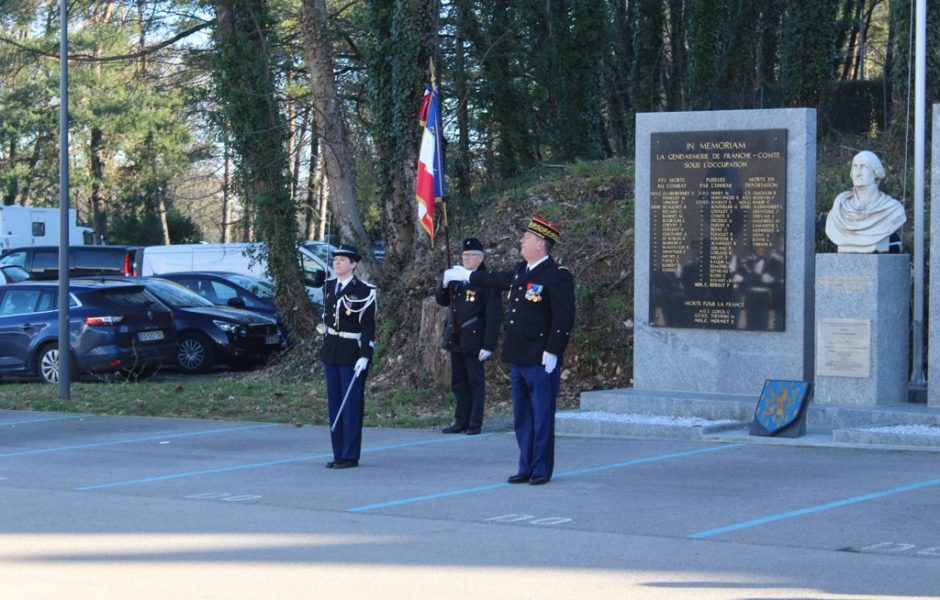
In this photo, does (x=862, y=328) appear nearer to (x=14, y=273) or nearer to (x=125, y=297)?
(x=125, y=297)

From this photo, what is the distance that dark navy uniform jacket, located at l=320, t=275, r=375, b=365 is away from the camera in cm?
1120

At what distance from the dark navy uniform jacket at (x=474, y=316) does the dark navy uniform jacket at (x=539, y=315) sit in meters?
3.22

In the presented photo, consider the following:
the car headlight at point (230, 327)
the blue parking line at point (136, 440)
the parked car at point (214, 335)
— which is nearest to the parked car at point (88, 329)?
the parked car at point (214, 335)

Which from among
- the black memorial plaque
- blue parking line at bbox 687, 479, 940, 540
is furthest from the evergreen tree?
blue parking line at bbox 687, 479, 940, 540

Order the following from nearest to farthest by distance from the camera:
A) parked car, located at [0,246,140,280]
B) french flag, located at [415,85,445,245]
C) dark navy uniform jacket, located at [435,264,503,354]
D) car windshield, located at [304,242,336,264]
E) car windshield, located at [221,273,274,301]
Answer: dark navy uniform jacket, located at [435,264,503,354] → french flag, located at [415,85,445,245] → car windshield, located at [221,273,274,301] → car windshield, located at [304,242,336,264] → parked car, located at [0,246,140,280]

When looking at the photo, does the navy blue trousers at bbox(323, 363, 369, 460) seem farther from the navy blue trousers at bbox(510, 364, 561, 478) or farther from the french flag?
the french flag

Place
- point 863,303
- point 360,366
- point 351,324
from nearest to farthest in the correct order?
point 360,366, point 351,324, point 863,303

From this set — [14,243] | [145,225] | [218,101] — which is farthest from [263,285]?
[145,225]

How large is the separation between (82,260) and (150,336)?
1312cm

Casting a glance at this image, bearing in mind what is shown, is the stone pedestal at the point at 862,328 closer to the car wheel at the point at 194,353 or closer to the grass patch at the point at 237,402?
the grass patch at the point at 237,402

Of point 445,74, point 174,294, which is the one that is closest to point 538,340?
point 174,294

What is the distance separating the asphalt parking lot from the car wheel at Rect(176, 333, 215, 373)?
8696 mm

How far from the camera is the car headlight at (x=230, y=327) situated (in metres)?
21.9

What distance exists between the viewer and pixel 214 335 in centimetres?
2184
